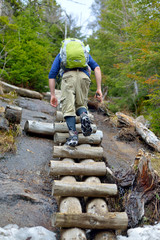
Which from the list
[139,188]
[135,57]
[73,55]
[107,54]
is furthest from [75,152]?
[107,54]

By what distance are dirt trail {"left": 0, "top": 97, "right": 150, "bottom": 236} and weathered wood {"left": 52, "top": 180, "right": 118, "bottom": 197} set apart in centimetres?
35

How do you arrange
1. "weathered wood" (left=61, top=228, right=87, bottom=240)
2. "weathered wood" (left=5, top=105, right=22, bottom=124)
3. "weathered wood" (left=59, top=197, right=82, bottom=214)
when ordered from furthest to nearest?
"weathered wood" (left=5, top=105, right=22, bottom=124), "weathered wood" (left=59, top=197, right=82, bottom=214), "weathered wood" (left=61, top=228, right=87, bottom=240)

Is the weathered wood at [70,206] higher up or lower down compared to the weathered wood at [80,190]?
lower down

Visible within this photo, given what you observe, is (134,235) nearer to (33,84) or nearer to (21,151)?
(21,151)

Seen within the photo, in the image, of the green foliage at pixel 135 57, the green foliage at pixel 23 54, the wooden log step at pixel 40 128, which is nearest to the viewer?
the wooden log step at pixel 40 128

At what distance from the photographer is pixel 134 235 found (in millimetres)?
2811

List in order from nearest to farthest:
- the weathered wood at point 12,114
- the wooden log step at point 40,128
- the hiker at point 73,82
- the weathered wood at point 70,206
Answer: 1. the weathered wood at point 70,206
2. the hiker at point 73,82
3. the weathered wood at point 12,114
4. the wooden log step at point 40,128

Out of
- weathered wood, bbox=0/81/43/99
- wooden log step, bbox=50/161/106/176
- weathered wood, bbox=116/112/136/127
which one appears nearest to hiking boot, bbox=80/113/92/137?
wooden log step, bbox=50/161/106/176

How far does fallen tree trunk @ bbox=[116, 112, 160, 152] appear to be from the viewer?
6.76 m

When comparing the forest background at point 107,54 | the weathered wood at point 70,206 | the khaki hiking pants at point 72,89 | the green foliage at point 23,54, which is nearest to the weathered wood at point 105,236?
the weathered wood at point 70,206

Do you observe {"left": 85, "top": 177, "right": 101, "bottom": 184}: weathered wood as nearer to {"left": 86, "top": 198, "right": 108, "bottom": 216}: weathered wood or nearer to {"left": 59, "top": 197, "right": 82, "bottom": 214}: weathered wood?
{"left": 86, "top": 198, "right": 108, "bottom": 216}: weathered wood

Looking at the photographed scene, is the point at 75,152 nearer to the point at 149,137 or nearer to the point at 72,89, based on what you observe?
the point at 72,89

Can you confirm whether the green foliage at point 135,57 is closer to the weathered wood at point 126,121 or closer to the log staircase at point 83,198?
the weathered wood at point 126,121

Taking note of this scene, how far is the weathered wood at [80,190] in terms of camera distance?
306 centimetres
